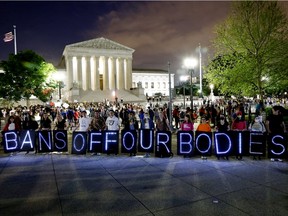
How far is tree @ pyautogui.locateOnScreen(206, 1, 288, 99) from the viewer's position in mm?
24594

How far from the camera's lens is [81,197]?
7.04 m

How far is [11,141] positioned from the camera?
41.7ft

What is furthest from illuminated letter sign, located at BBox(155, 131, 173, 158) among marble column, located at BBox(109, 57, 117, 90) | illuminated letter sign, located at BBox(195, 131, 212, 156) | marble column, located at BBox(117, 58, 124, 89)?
marble column, located at BBox(117, 58, 124, 89)

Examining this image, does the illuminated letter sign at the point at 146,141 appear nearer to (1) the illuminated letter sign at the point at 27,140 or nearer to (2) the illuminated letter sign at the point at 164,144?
(2) the illuminated letter sign at the point at 164,144

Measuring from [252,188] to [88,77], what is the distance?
7447 centimetres

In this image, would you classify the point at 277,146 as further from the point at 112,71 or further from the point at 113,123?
the point at 112,71

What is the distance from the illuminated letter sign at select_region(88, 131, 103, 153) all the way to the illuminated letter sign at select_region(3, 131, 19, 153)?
349 centimetres

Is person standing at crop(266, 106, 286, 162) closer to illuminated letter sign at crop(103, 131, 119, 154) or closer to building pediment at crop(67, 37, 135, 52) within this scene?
illuminated letter sign at crop(103, 131, 119, 154)

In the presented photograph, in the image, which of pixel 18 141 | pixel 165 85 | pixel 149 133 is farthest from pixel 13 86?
pixel 165 85

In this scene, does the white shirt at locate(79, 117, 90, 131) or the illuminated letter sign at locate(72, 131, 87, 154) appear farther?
the white shirt at locate(79, 117, 90, 131)

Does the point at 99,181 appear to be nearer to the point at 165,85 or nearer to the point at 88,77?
the point at 88,77

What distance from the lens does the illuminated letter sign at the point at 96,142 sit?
39.7 feet

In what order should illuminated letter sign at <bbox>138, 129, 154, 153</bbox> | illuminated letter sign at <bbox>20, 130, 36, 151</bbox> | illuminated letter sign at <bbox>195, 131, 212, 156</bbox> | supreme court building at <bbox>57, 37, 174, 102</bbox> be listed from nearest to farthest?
1. illuminated letter sign at <bbox>195, 131, 212, 156</bbox>
2. illuminated letter sign at <bbox>138, 129, 154, 153</bbox>
3. illuminated letter sign at <bbox>20, 130, 36, 151</bbox>
4. supreme court building at <bbox>57, 37, 174, 102</bbox>

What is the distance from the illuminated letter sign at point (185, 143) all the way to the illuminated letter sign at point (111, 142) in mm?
2718
